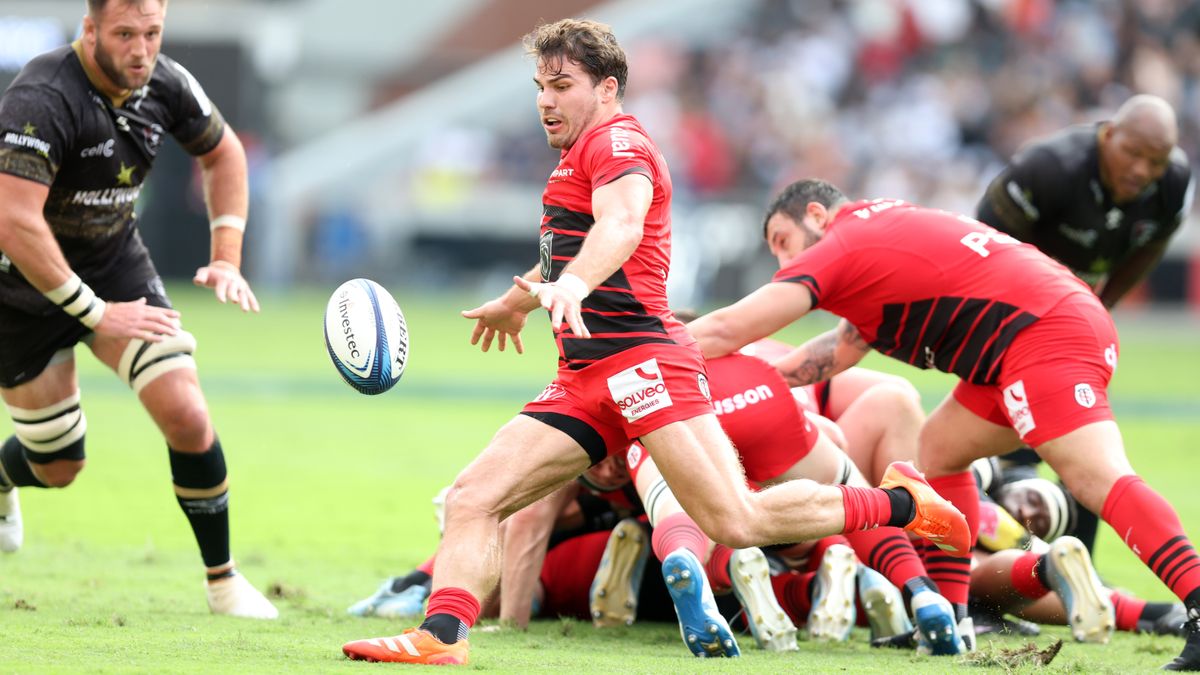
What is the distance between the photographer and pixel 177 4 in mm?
28250

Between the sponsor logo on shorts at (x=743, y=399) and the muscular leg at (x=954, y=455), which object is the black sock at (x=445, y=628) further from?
the muscular leg at (x=954, y=455)

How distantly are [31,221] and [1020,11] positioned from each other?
24.4 metres

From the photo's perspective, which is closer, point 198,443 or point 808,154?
point 198,443

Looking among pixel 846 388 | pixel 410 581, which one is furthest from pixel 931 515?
pixel 410 581

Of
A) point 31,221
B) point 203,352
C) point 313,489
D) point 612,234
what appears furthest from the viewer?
point 203,352

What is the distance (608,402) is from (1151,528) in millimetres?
2098

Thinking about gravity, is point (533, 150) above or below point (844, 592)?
above

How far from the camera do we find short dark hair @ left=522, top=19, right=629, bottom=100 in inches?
217

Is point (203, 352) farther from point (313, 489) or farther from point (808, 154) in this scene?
point (808, 154)

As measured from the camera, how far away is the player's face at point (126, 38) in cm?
604

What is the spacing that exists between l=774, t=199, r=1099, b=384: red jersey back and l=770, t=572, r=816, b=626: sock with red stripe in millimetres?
1098

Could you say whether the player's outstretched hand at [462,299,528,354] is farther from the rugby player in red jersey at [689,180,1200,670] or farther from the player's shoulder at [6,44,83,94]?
the player's shoulder at [6,44,83,94]

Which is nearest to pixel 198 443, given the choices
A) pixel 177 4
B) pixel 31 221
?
pixel 31 221

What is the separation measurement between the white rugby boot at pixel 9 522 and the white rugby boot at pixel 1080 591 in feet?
15.7
